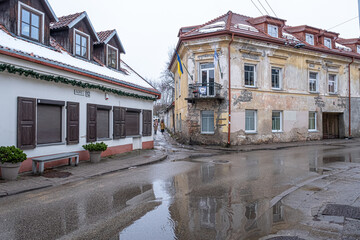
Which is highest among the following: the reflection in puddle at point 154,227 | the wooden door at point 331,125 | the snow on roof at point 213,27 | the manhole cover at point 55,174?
the snow on roof at point 213,27

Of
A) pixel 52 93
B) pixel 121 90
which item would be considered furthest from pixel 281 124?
pixel 52 93

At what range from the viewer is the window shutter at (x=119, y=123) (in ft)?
43.4

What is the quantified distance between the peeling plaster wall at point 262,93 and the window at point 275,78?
31cm

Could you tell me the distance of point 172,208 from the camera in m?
5.39

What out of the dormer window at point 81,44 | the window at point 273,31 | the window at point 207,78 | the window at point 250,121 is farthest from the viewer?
the window at point 273,31

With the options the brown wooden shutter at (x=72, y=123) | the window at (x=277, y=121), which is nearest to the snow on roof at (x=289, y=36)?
the window at (x=277, y=121)

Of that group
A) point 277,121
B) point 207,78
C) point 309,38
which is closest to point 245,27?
point 207,78

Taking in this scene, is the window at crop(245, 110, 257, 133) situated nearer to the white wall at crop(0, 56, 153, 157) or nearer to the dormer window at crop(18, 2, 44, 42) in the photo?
the white wall at crop(0, 56, 153, 157)

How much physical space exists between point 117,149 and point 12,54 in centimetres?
663

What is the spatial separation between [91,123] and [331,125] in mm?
21284

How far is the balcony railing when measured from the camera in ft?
59.6

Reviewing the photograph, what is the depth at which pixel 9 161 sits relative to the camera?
7.52m

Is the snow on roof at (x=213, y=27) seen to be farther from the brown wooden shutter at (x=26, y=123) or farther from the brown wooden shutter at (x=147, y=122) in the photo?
the brown wooden shutter at (x=26, y=123)

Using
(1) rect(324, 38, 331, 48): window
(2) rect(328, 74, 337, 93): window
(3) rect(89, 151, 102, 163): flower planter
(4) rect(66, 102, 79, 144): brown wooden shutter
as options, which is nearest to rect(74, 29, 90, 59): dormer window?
(4) rect(66, 102, 79, 144): brown wooden shutter
